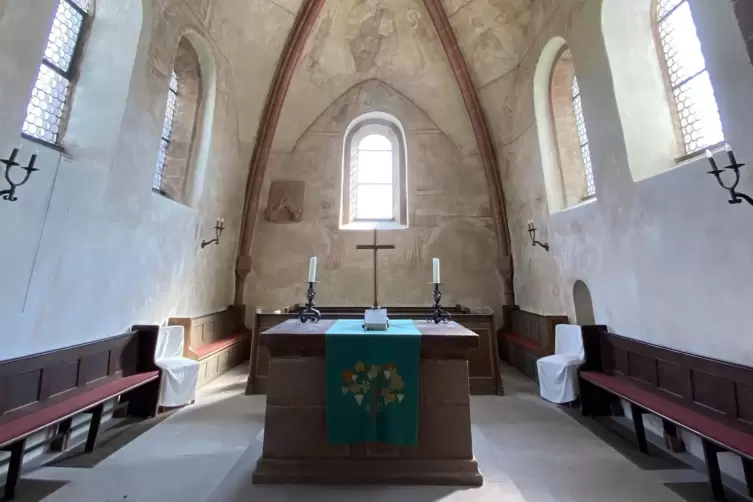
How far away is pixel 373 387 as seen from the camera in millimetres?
2723

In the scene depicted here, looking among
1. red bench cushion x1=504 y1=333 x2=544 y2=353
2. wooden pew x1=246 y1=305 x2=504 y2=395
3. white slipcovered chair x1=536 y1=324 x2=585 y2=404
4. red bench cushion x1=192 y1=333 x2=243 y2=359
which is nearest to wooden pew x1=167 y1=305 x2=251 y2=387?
red bench cushion x1=192 y1=333 x2=243 y2=359

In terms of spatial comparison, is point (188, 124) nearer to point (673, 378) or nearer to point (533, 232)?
point (533, 232)

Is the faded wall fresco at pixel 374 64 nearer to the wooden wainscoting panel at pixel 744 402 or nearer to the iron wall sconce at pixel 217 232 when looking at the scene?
the iron wall sconce at pixel 217 232

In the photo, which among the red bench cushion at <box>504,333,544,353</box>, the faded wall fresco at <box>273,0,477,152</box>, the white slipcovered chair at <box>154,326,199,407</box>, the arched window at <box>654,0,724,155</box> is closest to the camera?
the arched window at <box>654,0,724,155</box>

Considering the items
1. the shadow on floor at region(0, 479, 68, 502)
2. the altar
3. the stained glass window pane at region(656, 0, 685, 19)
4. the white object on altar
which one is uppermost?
the stained glass window pane at region(656, 0, 685, 19)

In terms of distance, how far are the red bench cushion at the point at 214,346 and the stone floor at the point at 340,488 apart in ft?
3.88

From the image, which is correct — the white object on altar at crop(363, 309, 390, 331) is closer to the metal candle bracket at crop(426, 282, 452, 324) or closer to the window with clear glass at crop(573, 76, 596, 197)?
the metal candle bracket at crop(426, 282, 452, 324)

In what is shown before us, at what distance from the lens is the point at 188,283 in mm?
5797

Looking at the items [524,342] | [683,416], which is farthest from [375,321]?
[524,342]

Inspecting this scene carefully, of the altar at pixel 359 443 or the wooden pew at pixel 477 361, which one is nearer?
the altar at pixel 359 443

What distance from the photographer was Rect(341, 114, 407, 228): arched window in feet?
27.7

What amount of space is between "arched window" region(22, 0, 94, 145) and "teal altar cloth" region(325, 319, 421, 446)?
3.43 meters

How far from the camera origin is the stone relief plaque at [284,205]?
26.6 feet

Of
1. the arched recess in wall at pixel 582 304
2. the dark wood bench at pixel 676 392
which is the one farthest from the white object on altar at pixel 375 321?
the arched recess in wall at pixel 582 304
